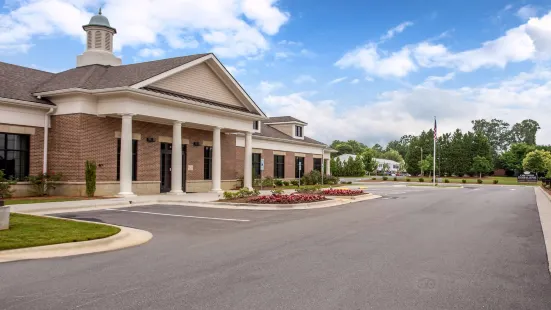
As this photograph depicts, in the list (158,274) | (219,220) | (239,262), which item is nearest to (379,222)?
(219,220)

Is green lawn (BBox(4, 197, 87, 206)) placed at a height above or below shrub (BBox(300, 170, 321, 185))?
below

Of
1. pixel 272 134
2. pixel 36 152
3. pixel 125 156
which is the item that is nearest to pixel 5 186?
pixel 36 152

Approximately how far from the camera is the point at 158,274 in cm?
704

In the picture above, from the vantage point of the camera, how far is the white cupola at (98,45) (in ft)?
97.8

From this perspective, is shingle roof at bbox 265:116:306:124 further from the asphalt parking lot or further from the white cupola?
the asphalt parking lot

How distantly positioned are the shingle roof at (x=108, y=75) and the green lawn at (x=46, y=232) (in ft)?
38.9

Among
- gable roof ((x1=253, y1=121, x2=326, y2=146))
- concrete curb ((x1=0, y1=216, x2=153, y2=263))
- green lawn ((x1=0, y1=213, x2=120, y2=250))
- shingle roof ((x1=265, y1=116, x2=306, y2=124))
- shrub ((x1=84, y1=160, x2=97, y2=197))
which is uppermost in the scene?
shingle roof ((x1=265, y1=116, x2=306, y2=124))

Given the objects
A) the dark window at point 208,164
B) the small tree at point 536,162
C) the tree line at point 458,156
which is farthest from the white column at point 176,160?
the small tree at point 536,162

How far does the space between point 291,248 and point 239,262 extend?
1745 mm

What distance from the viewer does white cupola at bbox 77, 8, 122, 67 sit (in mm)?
29797

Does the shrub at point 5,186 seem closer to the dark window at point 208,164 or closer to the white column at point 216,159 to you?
the white column at point 216,159

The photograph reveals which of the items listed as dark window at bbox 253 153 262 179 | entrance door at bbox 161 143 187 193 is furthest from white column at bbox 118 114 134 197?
dark window at bbox 253 153 262 179

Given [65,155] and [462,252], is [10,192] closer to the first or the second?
[65,155]

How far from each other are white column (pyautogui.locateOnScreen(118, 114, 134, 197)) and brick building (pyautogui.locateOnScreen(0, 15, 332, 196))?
0.17 feet
